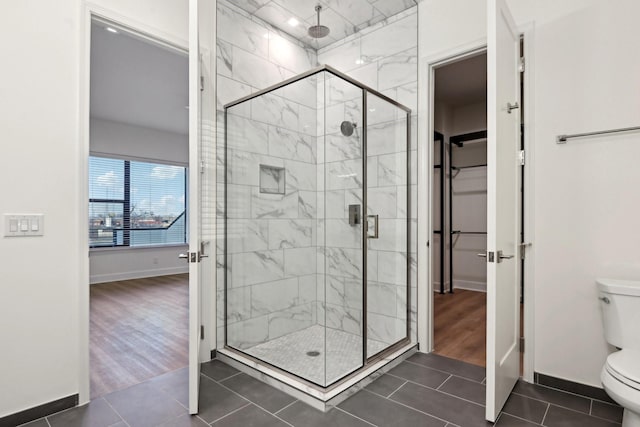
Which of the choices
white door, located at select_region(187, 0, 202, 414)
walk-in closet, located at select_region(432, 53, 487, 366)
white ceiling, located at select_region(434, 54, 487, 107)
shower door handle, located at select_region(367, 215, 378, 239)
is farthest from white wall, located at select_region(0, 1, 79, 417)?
walk-in closet, located at select_region(432, 53, 487, 366)

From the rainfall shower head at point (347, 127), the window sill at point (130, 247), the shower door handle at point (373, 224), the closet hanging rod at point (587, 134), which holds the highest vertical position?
the rainfall shower head at point (347, 127)

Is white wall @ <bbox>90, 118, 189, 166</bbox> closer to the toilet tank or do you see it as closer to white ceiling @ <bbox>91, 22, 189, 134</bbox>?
white ceiling @ <bbox>91, 22, 189, 134</bbox>

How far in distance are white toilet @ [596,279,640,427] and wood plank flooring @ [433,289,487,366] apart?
3.02 ft

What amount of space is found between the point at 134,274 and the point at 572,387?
6561 millimetres

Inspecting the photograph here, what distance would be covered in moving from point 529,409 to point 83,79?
3.14m

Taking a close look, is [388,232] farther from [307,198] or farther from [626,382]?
[626,382]

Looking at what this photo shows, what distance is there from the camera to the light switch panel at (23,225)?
1.75 metres

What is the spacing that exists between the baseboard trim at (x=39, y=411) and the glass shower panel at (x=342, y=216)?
1.53 meters

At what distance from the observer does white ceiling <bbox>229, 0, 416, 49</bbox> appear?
2.74 metres

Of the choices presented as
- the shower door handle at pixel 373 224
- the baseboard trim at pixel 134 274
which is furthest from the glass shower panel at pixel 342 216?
the baseboard trim at pixel 134 274

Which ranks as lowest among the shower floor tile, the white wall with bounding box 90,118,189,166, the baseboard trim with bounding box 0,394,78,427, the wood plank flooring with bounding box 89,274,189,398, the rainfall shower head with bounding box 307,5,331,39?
the wood plank flooring with bounding box 89,274,189,398

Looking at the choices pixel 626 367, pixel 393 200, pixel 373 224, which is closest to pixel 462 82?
pixel 393 200

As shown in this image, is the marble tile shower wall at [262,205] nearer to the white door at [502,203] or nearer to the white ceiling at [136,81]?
the white ceiling at [136,81]

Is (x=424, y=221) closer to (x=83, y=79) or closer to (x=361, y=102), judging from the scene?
(x=361, y=102)
